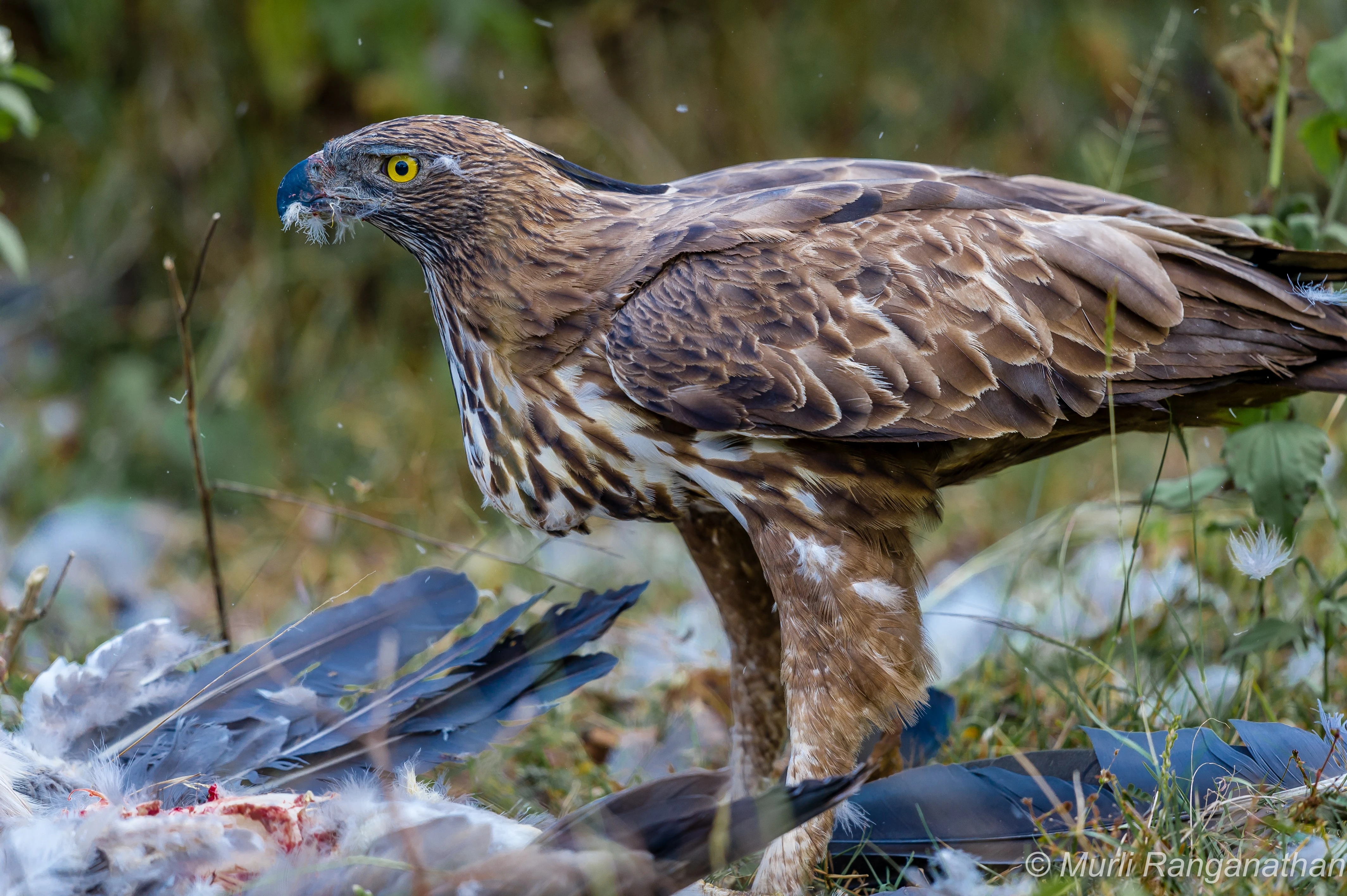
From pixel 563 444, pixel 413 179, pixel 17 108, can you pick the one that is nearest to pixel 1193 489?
pixel 563 444

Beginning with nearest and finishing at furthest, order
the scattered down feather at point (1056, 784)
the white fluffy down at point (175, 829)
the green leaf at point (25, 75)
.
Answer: the white fluffy down at point (175, 829), the scattered down feather at point (1056, 784), the green leaf at point (25, 75)

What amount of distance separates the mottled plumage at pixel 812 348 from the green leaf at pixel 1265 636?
53 centimetres

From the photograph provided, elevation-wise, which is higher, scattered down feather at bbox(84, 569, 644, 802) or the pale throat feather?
the pale throat feather

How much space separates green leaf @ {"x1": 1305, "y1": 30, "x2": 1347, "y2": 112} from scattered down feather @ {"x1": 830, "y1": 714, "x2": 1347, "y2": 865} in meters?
1.33

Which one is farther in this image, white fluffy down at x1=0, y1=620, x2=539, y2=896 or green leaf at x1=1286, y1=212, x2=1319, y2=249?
green leaf at x1=1286, y1=212, x2=1319, y2=249

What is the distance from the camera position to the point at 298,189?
2.49m

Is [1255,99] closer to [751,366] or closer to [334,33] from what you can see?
[751,366]

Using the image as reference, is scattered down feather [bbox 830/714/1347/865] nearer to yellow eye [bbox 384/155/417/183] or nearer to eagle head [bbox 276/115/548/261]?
eagle head [bbox 276/115/548/261]

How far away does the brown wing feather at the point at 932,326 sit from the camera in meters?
2.23

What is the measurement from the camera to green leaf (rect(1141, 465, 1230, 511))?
2826 mm

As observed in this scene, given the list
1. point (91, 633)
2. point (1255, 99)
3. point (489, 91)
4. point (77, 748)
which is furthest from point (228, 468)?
point (1255, 99)

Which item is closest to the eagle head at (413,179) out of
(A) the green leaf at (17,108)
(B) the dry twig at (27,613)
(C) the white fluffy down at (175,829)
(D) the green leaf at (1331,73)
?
(A) the green leaf at (17,108)

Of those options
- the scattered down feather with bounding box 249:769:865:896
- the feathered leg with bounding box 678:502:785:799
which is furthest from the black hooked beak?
the scattered down feather with bounding box 249:769:865:896

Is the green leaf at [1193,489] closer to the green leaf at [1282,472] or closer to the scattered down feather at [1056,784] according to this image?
the green leaf at [1282,472]
